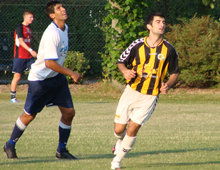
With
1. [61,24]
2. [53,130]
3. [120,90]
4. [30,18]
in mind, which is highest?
[61,24]

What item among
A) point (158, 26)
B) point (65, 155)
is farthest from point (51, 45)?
point (65, 155)

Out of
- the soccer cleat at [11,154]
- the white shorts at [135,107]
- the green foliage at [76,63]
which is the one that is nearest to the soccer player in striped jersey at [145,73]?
the white shorts at [135,107]

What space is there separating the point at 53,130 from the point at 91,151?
1921 mm

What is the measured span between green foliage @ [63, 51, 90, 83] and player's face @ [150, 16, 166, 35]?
A: 951cm

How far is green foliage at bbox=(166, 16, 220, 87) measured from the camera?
12727 mm

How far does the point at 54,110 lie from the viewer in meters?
9.96

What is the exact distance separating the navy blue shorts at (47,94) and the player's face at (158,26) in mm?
1422

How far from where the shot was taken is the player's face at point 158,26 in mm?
4824

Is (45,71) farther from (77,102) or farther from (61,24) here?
(77,102)

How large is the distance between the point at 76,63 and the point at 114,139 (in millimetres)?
8268

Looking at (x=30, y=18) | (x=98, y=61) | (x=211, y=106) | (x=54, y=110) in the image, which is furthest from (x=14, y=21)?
(x=211, y=106)

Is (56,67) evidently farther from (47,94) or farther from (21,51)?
(21,51)

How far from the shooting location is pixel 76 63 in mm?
14500

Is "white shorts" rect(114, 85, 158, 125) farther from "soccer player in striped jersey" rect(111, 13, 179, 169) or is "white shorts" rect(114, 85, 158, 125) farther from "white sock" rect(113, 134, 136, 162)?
"white sock" rect(113, 134, 136, 162)
